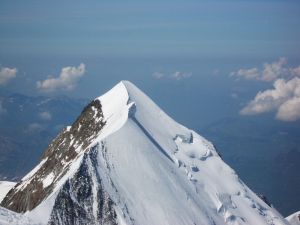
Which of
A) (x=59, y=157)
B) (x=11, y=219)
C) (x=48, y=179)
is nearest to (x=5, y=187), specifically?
(x=59, y=157)

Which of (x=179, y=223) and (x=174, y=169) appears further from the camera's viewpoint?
(x=174, y=169)

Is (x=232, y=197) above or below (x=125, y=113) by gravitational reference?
below

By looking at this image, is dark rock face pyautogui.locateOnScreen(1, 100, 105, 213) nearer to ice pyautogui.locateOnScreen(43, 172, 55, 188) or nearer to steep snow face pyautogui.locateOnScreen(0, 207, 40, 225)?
ice pyautogui.locateOnScreen(43, 172, 55, 188)

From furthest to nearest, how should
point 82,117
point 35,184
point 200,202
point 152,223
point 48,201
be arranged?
point 82,117 → point 35,184 → point 200,202 → point 152,223 → point 48,201

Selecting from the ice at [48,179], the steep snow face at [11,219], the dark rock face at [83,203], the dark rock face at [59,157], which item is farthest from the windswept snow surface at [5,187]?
the steep snow face at [11,219]

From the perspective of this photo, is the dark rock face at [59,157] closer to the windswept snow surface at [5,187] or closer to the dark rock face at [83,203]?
the dark rock face at [83,203]

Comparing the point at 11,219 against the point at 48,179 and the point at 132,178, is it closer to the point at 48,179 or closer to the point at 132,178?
the point at 132,178

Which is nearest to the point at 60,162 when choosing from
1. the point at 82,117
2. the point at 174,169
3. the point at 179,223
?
the point at 82,117

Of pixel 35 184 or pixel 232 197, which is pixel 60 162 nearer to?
pixel 35 184
